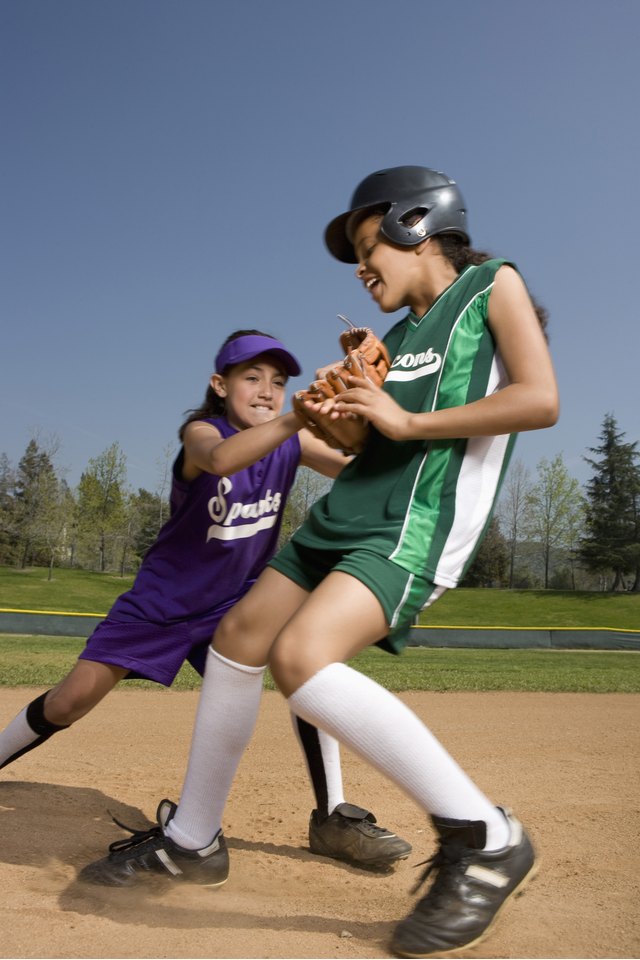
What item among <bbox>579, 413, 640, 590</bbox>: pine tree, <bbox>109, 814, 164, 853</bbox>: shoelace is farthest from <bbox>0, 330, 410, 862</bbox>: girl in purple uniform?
<bbox>579, 413, 640, 590</bbox>: pine tree

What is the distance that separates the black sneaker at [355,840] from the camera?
293 centimetres

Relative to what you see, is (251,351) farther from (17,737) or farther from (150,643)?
(17,737)

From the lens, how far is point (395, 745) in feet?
6.66

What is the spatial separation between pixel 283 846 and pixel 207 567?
1128mm

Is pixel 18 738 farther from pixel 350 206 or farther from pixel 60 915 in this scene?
pixel 350 206

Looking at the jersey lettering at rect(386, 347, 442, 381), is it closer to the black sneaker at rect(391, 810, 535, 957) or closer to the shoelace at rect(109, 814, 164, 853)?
the black sneaker at rect(391, 810, 535, 957)

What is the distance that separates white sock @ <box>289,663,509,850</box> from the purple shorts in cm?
129

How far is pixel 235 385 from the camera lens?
331 centimetres

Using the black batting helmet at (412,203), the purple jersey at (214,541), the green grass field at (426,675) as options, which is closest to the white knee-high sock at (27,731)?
the purple jersey at (214,541)

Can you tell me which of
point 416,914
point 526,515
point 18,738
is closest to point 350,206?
point 416,914

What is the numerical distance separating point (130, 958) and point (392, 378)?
1.67 m

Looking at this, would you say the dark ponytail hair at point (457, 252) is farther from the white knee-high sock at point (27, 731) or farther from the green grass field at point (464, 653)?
the green grass field at point (464, 653)

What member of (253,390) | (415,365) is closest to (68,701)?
(253,390)

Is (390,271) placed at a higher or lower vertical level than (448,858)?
higher
